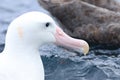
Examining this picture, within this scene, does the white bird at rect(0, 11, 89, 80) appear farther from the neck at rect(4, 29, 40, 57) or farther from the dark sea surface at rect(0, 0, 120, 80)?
the dark sea surface at rect(0, 0, 120, 80)

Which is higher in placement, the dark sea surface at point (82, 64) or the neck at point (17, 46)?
the neck at point (17, 46)

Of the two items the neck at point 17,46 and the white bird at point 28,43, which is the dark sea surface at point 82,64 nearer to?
the white bird at point 28,43

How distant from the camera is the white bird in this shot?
661 cm

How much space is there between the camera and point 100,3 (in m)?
10.6

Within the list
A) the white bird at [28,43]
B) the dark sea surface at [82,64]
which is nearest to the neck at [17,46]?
the white bird at [28,43]

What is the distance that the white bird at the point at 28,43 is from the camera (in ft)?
21.7

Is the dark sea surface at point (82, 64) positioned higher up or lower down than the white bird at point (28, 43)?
lower down

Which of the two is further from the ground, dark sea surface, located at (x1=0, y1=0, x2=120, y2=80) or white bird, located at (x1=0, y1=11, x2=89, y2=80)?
white bird, located at (x1=0, y1=11, x2=89, y2=80)

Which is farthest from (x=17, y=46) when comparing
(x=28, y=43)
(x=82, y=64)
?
(x=82, y=64)

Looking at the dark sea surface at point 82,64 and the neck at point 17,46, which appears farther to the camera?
the dark sea surface at point 82,64

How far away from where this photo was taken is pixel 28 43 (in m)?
6.70

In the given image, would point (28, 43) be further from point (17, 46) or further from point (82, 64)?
point (82, 64)

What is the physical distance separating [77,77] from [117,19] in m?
1.68

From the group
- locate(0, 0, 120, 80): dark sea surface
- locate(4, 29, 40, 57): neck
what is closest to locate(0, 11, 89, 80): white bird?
locate(4, 29, 40, 57): neck
